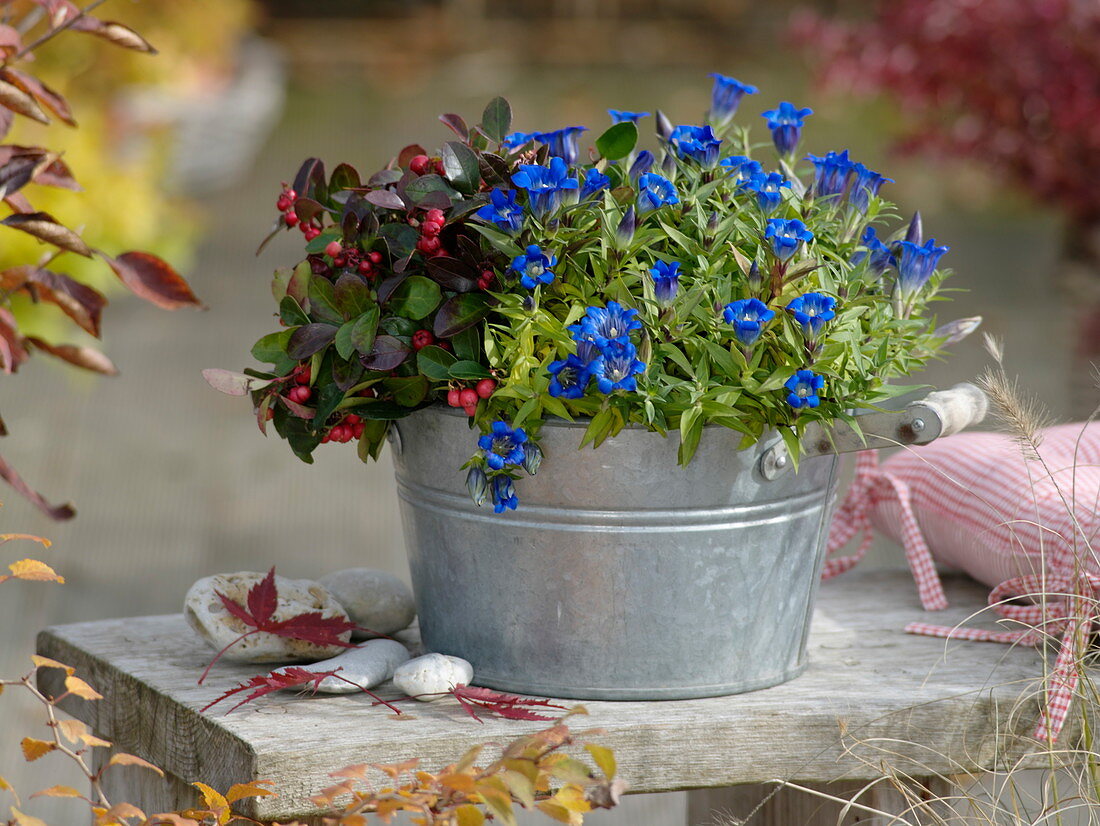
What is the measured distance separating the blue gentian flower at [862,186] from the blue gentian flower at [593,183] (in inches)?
10.2

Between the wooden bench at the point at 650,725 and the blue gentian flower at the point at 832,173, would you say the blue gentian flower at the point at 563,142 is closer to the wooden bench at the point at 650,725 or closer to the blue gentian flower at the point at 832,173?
the blue gentian flower at the point at 832,173

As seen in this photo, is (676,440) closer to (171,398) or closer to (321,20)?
(171,398)

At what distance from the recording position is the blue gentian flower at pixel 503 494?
111cm

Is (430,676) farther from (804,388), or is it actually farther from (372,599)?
(804,388)

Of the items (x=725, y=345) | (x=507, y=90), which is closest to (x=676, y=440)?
(x=725, y=345)

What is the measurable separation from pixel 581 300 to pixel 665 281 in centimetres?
9

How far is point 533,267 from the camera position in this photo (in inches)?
42.1

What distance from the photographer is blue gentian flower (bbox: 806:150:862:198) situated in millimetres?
1195

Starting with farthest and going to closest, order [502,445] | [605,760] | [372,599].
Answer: [372,599] < [502,445] < [605,760]

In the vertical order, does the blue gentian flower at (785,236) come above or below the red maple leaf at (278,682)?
above

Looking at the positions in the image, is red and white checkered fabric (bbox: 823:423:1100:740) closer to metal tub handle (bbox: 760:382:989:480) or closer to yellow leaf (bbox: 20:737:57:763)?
metal tub handle (bbox: 760:382:989:480)

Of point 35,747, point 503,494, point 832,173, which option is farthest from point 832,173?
point 35,747

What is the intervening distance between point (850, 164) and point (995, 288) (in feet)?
16.3

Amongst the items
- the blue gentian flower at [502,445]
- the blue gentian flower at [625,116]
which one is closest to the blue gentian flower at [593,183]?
the blue gentian flower at [625,116]
